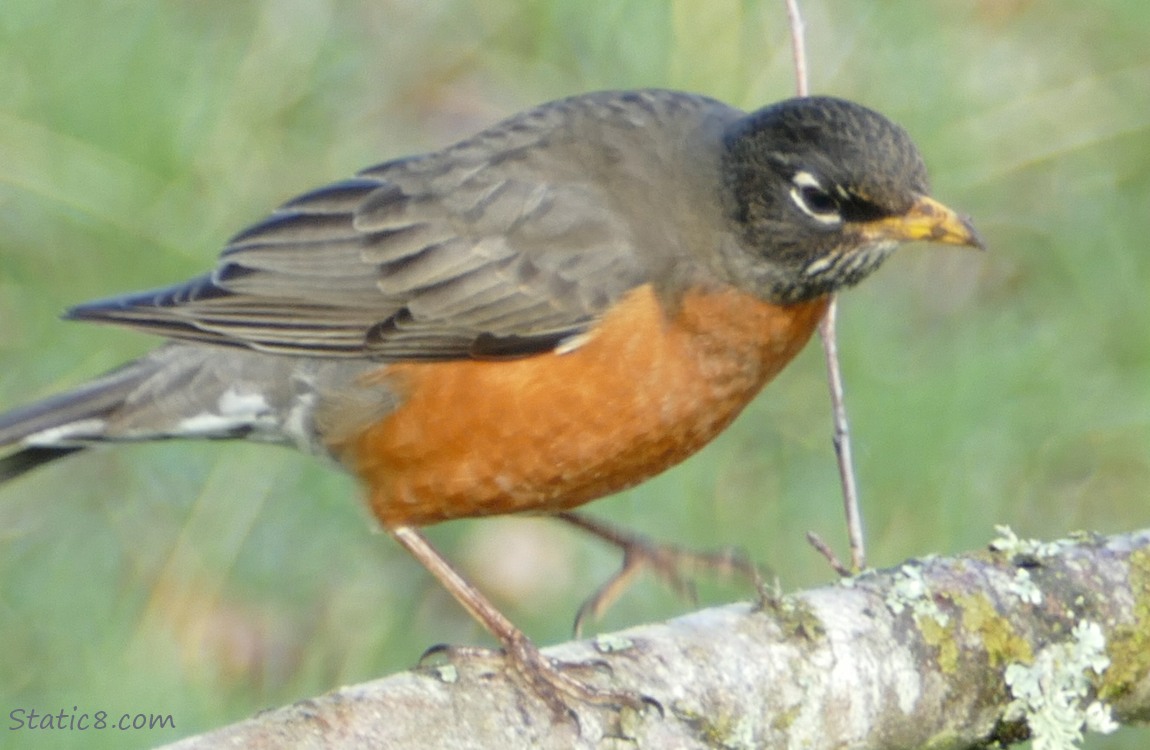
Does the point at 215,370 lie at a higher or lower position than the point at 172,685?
higher

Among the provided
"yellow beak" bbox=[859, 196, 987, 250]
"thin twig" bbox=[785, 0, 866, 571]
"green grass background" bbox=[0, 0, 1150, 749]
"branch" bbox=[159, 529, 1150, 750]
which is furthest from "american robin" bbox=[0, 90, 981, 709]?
"green grass background" bbox=[0, 0, 1150, 749]

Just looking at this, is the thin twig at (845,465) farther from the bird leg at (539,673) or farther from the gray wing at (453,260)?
the bird leg at (539,673)

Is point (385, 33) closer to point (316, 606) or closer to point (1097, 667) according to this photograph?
point (316, 606)

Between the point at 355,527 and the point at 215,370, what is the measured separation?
1426 mm

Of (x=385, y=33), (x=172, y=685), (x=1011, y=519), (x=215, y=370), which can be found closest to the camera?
(x=215, y=370)

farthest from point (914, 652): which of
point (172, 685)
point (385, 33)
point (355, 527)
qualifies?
point (385, 33)

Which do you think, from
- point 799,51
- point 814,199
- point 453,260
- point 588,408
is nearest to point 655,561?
point 588,408

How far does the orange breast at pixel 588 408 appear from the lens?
3.75 metres

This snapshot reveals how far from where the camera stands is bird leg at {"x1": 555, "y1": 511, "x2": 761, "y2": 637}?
427cm

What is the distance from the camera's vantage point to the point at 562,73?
650 cm

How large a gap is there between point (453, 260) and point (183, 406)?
851mm

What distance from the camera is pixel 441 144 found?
7.07 metres

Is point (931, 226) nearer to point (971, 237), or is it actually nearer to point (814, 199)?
point (971, 237)

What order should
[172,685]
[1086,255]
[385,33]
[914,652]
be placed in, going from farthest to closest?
1. [385,33]
2. [1086,255]
3. [172,685]
4. [914,652]
